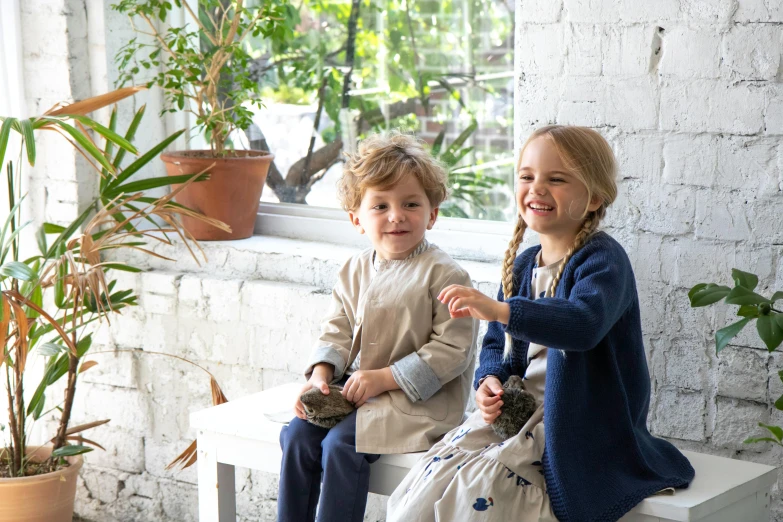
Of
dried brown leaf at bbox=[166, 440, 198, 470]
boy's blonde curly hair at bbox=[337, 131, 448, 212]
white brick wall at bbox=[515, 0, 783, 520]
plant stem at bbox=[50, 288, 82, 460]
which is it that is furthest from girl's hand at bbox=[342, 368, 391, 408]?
plant stem at bbox=[50, 288, 82, 460]

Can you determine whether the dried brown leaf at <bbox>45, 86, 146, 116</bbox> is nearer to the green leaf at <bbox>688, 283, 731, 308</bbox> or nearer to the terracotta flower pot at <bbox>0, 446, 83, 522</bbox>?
the terracotta flower pot at <bbox>0, 446, 83, 522</bbox>

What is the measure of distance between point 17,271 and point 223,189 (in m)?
0.72

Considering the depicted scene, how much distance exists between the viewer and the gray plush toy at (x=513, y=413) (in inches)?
66.3

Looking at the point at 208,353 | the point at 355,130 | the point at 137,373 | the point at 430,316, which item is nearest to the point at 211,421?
the point at 430,316

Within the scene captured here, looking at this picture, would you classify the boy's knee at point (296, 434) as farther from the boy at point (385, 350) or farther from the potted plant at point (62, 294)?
the potted plant at point (62, 294)

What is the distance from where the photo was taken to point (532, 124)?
208 cm

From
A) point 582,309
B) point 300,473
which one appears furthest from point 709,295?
point 300,473

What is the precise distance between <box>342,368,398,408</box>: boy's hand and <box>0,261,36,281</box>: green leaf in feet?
2.36

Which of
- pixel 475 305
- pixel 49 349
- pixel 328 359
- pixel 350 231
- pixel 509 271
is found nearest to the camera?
pixel 475 305

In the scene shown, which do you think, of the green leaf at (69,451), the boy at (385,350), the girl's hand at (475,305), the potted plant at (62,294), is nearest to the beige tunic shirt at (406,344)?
the boy at (385,350)

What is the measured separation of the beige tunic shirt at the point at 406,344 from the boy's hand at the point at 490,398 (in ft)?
0.37

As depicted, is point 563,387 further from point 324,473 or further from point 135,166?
point 135,166

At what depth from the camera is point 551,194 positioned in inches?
66.8

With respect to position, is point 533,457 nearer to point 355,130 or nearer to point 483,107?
point 483,107
